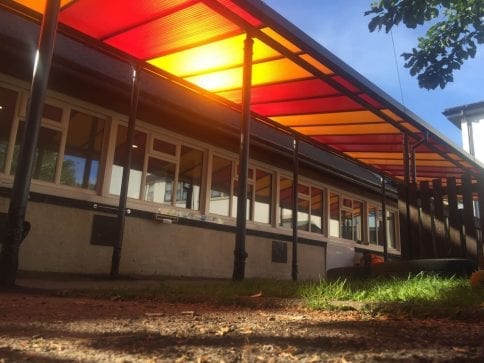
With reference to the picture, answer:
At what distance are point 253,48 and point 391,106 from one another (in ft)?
10.2

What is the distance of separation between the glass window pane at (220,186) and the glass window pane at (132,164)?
6.75 feet

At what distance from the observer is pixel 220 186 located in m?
11.1

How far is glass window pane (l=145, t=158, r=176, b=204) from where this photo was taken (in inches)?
376

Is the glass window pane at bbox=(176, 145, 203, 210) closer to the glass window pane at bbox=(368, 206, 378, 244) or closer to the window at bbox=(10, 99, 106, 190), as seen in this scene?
the window at bbox=(10, 99, 106, 190)

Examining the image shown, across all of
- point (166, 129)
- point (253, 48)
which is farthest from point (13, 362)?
point (166, 129)

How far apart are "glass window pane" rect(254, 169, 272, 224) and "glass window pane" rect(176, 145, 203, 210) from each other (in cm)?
204

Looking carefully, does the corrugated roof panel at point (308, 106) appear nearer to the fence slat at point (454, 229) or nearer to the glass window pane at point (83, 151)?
the fence slat at point (454, 229)

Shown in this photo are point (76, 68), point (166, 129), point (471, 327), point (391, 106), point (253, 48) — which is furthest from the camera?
point (166, 129)

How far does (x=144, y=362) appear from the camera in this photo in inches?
71.4

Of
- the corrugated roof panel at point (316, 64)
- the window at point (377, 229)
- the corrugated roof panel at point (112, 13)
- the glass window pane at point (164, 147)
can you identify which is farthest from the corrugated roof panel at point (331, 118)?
the window at point (377, 229)

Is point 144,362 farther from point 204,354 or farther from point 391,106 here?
point 391,106

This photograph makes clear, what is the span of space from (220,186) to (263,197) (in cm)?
171

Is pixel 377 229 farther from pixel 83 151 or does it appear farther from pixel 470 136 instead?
pixel 83 151

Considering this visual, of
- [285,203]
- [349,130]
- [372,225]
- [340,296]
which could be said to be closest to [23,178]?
[340,296]
